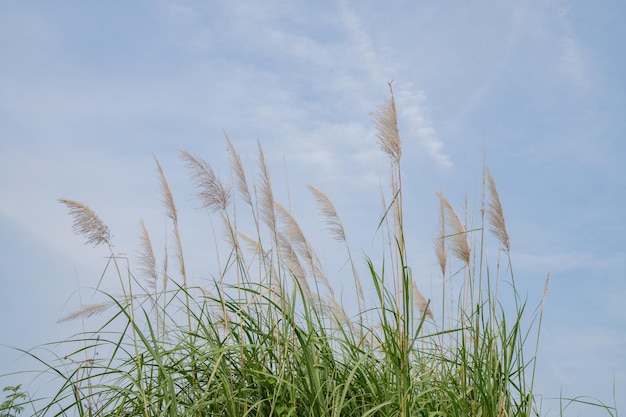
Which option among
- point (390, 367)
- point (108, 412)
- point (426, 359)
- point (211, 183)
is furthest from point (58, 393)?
point (426, 359)

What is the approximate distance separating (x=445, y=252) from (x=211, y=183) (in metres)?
1.41

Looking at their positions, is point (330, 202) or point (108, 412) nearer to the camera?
point (108, 412)

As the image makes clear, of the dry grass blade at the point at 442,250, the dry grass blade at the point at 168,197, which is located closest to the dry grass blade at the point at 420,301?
the dry grass blade at the point at 442,250

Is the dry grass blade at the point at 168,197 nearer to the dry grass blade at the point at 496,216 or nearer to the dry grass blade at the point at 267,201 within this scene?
the dry grass blade at the point at 267,201

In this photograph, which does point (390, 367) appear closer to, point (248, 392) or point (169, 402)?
point (248, 392)

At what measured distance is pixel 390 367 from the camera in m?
3.18

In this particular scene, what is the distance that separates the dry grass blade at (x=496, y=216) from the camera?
142 inches

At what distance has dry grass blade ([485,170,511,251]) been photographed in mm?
3613

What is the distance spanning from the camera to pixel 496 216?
3621mm

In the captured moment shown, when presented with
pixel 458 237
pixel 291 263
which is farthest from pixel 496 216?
pixel 291 263

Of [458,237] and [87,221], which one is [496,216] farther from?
[87,221]

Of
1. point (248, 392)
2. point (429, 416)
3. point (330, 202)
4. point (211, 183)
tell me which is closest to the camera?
point (429, 416)

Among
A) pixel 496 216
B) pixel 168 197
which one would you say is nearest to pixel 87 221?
pixel 168 197

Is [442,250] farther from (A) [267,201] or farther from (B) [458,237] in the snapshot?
(A) [267,201]
